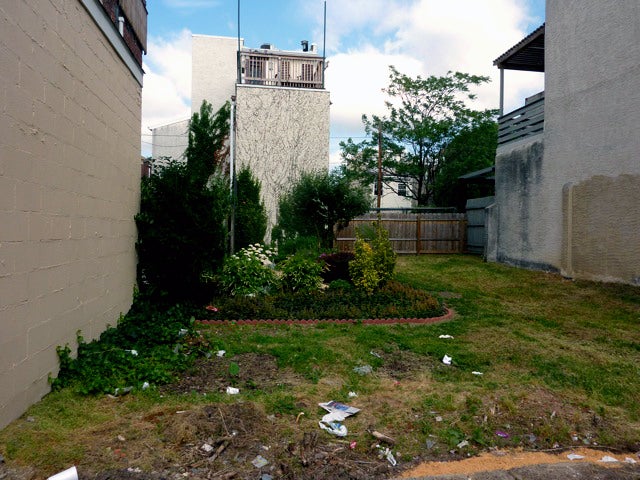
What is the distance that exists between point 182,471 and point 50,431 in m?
1.15

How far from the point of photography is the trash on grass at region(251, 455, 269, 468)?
3.14 metres

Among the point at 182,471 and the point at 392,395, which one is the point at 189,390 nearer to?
the point at 182,471

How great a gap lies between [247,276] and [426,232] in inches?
478

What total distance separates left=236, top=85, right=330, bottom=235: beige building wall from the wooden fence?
3902 millimetres

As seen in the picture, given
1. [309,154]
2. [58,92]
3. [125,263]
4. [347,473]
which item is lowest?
[347,473]

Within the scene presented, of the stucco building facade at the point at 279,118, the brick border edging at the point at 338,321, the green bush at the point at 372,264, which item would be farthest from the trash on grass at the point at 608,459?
the stucco building facade at the point at 279,118

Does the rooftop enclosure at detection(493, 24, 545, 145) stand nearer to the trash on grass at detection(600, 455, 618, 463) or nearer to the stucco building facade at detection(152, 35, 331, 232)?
the stucco building facade at detection(152, 35, 331, 232)

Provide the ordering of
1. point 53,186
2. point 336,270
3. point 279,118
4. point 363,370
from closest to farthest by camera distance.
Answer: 1. point 53,186
2. point 363,370
3. point 336,270
4. point 279,118

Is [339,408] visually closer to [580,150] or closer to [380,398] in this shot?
[380,398]

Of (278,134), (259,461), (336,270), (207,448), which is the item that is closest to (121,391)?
(207,448)

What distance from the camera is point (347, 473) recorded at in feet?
10.1

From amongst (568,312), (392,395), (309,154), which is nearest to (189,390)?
(392,395)

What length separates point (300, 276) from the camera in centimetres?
983

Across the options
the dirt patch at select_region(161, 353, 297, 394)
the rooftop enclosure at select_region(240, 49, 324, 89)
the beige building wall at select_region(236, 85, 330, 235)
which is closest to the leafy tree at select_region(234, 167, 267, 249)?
the beige building wall at select_region(236, 85, 330, 235)
